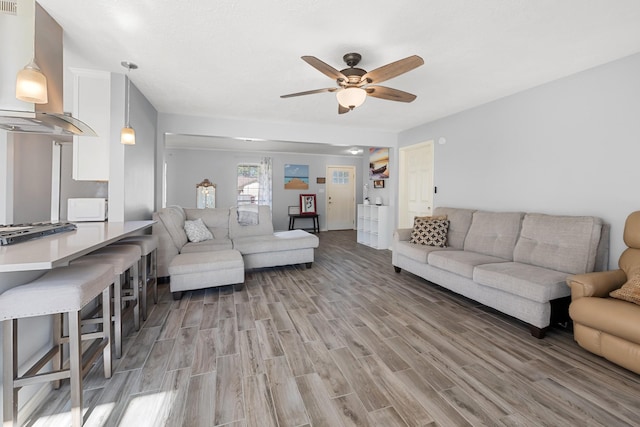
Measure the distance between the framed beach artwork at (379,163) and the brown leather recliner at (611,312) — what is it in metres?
3.88

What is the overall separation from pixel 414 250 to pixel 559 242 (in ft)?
4.68

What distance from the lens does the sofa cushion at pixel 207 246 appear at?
362 centimetres

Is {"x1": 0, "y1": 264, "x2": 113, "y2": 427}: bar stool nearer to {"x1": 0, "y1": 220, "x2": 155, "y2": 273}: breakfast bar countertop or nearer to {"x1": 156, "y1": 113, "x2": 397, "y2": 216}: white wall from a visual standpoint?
{"x1": 0, "y1": 220, "x2": 155, "y2": 273}: breakfast bar countertop

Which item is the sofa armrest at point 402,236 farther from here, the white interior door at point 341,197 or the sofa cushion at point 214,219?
the white interior door at point 341,197

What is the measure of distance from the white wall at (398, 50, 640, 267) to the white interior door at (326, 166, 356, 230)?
465 centimetres

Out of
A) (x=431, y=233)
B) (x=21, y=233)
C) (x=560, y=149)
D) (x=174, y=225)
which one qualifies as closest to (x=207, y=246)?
(x=174, y=225)

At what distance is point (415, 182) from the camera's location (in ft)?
17.0

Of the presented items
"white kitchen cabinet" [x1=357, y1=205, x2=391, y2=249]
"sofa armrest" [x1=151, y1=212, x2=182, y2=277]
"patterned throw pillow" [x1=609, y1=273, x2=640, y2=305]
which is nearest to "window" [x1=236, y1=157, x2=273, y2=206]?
"white kitchen cabinet" [x1=357, y1=205, x2=391, y2=249]

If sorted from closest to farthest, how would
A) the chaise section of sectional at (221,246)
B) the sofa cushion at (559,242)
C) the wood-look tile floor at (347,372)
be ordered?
1. the wood-look tile floor at (347,372)
2. the sofa cushion at (559,242)
3. the chaise section of sectional at (221,246)

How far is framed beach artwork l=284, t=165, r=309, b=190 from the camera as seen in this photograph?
812 centimetres

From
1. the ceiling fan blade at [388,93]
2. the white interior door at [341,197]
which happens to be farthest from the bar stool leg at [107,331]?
the white interior door at [341,197]

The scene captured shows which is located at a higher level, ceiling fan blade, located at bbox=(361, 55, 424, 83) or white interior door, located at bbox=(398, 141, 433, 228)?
Result: ceiling fan blade, located at bbox=(361, 55, 424, 83)

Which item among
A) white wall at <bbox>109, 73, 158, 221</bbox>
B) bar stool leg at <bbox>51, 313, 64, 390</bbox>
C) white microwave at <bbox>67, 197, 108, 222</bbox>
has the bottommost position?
bar stool leg at <bbox>51, 313, 64, 390</bbox>

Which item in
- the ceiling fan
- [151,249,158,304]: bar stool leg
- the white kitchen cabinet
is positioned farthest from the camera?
the white kitchen cabinet
